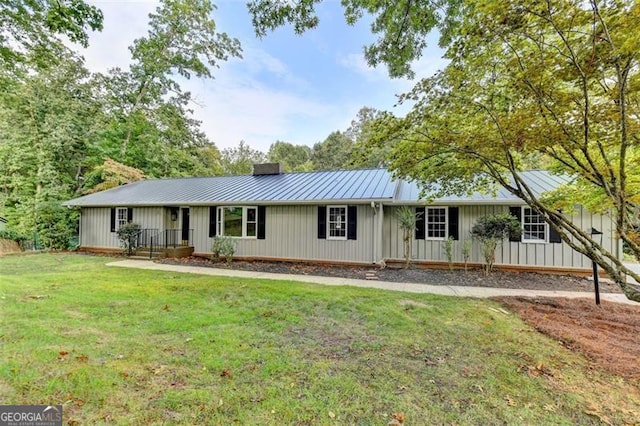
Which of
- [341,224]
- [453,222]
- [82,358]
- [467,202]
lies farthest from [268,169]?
[82,358]

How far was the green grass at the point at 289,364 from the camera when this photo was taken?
8.40 ft

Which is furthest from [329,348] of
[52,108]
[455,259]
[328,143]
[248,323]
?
[328,143]

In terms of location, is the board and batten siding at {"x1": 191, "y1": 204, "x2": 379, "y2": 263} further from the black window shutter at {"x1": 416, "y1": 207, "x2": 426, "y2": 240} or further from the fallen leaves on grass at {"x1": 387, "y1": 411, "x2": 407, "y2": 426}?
the fallen leaves on grass at {"x1": 387, "y1": 411, "x2": 407, "y2": 426}

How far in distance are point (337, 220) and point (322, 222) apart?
58cm

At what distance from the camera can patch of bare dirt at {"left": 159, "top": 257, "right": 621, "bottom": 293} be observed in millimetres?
7969

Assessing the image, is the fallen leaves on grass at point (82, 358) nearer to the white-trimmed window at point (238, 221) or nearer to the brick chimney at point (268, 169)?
the white-trimmed window at point (238, 221)

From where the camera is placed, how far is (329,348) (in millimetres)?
3818

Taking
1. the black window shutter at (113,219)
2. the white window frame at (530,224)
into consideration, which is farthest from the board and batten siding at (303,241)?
the black window shutter at (113,219)

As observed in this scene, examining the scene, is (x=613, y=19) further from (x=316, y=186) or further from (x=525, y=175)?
(x=525, y=175)

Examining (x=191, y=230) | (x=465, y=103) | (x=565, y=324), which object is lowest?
(x=565, y=324)

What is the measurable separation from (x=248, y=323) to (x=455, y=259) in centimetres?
824

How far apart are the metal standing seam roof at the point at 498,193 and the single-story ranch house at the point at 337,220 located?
34mm

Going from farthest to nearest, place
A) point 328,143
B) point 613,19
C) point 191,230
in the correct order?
point 328,143, point 191,230, point 613,19

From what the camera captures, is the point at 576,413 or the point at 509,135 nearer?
the point at 576,413
